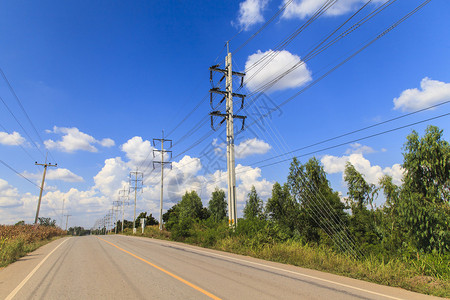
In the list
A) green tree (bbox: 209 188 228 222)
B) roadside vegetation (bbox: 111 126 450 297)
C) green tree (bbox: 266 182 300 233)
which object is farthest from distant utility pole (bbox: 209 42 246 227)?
green tree (bbox: 209 188 228 222)

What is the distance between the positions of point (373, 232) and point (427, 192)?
1670 cm

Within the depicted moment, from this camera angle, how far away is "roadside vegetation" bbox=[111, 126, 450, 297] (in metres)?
8.70

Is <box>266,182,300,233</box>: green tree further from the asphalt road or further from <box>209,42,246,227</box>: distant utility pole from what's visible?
the asphalt road

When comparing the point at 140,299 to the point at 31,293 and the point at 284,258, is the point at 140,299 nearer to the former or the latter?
the point at 31,293

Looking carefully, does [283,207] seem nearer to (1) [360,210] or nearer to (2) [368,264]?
(1) [360,210]

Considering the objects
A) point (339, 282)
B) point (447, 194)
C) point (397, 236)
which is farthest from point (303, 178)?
point (339, 282)

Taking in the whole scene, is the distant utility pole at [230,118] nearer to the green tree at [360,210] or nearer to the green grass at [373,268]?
the green grass at [373,268]

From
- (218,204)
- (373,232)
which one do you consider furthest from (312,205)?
(218,204)

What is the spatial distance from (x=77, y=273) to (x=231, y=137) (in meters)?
13.5

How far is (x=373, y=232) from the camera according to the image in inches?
1278

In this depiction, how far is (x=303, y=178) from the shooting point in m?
37.0

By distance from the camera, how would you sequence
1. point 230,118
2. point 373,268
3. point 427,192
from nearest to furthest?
point 373,268, point 427,192, point 230,118

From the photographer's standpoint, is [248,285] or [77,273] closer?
[248,285]

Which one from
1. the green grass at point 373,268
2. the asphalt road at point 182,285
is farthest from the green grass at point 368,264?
the asphalt road at point 182,285
